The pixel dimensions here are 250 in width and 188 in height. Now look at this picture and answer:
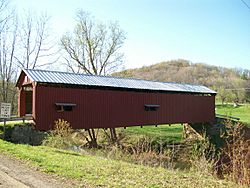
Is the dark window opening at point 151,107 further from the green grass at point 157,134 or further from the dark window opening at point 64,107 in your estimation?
the dark window opening at point 64,107

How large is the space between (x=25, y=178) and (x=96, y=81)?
1046 centimetres

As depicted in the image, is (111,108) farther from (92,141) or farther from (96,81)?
(92,141)

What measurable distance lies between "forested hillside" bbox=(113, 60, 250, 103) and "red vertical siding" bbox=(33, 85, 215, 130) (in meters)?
26.1

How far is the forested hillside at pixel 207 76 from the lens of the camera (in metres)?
45.8

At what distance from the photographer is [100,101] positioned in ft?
50.2

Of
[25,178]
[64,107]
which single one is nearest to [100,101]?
[64,107]

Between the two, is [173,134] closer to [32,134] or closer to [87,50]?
[87,50]

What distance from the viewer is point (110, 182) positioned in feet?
17.3

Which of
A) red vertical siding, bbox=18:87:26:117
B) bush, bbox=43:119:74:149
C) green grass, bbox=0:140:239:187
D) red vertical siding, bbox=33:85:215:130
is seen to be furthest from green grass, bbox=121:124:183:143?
green grass, bbox=0:140:239:187

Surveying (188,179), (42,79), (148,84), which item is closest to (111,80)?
(148,84)

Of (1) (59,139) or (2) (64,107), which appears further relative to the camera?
(2) (64,107)

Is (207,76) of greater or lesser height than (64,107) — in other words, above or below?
above

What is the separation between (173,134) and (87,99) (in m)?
10.7

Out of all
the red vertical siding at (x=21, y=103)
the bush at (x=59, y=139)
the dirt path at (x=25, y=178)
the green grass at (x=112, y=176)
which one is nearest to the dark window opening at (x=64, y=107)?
the bush at (x=59, y=139)
